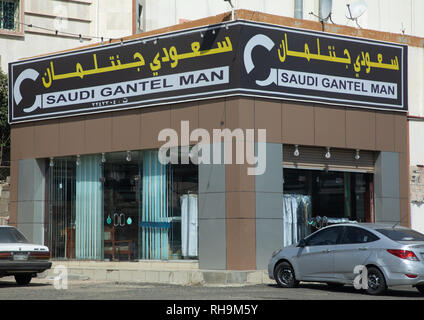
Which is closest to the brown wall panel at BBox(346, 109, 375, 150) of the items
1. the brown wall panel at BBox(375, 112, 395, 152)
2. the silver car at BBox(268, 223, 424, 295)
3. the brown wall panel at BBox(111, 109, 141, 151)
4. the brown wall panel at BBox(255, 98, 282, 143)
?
the brown wall panel at BBox(375, 112, 395, 152)

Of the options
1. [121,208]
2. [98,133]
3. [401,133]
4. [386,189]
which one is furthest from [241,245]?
[401,133]

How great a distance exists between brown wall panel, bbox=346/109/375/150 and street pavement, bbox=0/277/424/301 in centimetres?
523

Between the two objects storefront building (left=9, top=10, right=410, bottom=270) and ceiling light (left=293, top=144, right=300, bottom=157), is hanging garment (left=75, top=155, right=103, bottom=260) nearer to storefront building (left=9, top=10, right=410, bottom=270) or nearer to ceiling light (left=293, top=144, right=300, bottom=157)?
storefront building (left=9, top=10, right=410, bottom=270)

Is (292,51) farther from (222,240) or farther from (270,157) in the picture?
(222,240)

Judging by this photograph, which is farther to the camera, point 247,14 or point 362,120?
point 362,120

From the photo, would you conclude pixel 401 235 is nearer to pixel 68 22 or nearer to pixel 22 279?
pixel 22 279

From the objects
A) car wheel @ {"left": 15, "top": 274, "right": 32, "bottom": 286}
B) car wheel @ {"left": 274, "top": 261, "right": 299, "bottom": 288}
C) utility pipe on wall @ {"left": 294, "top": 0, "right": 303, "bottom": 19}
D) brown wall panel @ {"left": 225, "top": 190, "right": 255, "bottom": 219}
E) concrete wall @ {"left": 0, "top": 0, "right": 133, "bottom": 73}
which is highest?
concrete wall @ {"left": 0, "top": 0, "right": 133, "bottom": 73}

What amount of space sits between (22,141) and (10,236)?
20.6 feet

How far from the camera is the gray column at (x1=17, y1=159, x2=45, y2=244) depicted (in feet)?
86.7

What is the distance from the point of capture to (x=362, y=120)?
24078 mm

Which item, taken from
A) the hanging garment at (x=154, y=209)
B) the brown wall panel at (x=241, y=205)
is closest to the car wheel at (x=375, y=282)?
the brown wall panel at (x=241, y=205)

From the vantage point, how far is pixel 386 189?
2445cm
